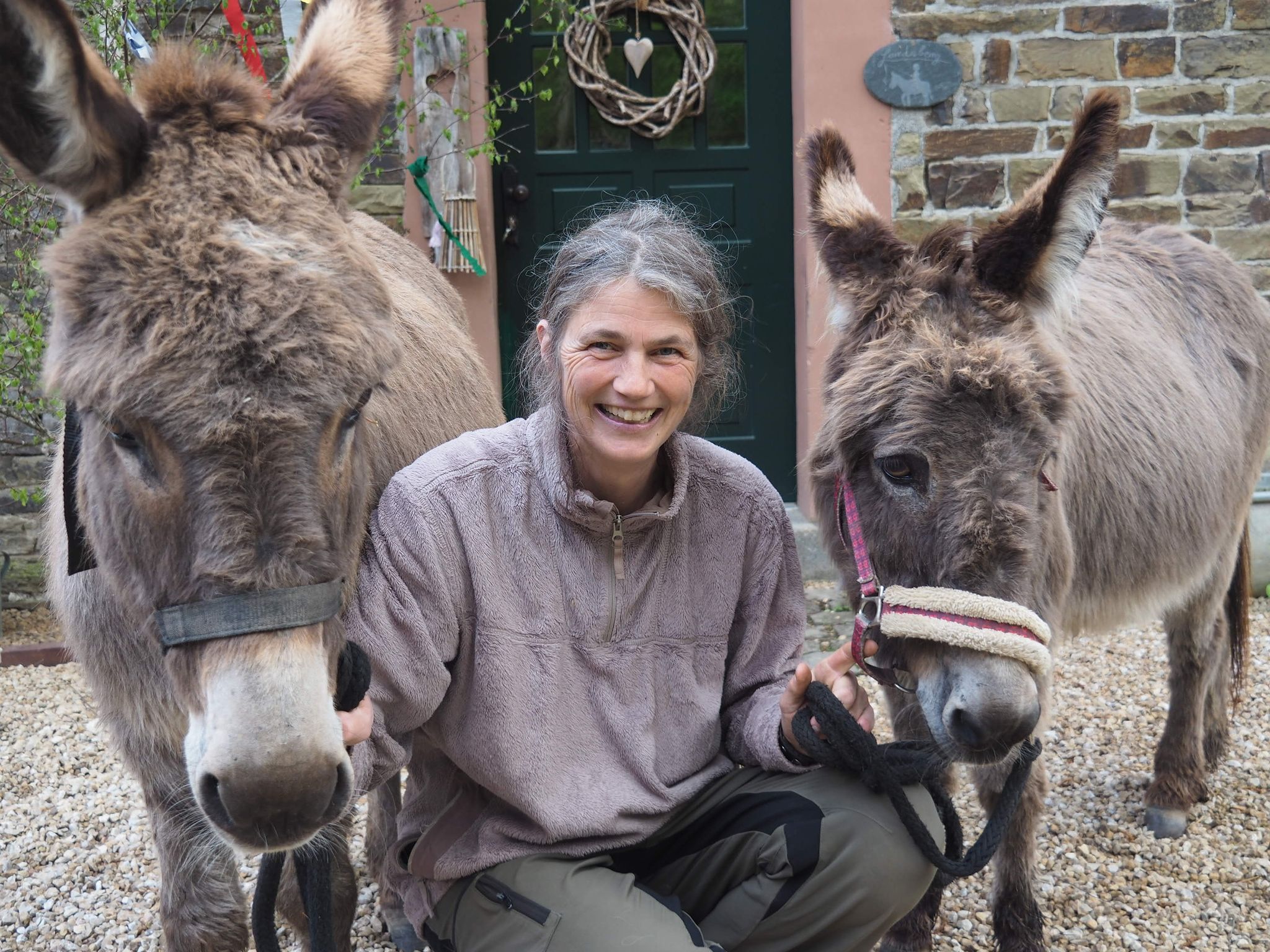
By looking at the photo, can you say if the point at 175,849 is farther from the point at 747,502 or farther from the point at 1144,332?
the point at 1144,332

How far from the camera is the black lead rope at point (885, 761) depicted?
2.00 meters

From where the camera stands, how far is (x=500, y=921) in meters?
1.92

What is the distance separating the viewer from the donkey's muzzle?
139 cm

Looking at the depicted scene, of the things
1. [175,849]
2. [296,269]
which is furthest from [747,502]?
[175,849]

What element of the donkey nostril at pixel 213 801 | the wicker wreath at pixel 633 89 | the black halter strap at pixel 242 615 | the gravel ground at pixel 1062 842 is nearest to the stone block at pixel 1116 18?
the wicker wreath at pixel 633 89

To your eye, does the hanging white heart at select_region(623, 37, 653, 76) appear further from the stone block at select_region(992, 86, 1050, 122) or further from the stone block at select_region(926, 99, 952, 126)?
the stone block at select_region(992, 86, 1050, 122)

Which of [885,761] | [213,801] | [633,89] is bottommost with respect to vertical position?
[885,761]

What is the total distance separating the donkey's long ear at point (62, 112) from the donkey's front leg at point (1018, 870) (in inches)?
92.8

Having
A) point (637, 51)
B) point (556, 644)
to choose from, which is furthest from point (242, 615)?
point (637, 51)

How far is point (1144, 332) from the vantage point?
3332mm

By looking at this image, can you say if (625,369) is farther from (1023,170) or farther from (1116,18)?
(1116,18)

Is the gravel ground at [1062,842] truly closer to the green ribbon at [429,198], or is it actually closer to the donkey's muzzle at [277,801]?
the donkey's muzzle at [277,801]

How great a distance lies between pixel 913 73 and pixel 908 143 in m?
0.36

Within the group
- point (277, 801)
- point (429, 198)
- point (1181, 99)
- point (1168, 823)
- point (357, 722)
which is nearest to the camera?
point (277, 801)
